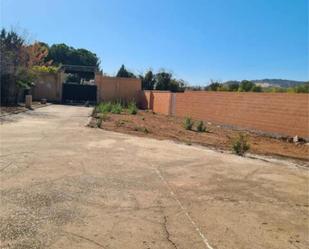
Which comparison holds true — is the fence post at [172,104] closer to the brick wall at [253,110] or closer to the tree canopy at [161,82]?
the brick wall at [253,110]

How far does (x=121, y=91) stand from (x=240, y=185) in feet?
109

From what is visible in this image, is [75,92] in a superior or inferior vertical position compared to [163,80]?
inferior

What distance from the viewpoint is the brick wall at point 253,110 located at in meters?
15.9

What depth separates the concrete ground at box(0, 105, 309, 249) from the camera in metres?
5.02

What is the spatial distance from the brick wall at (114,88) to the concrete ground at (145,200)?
29.2 meters

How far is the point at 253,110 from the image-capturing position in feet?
62.6

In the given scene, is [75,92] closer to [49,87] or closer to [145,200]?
[49,87]

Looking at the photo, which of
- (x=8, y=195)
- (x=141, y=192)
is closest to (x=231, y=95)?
(x=141, y=192)

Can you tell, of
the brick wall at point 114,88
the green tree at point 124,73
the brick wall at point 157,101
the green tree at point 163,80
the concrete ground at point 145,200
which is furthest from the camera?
the green tree at point 124,73

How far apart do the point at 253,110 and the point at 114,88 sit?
23382 mm

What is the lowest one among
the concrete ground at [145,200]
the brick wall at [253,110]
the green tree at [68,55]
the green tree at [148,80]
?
the concrete ground at [145,200]

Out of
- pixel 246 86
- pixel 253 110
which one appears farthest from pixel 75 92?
pixel 253 110

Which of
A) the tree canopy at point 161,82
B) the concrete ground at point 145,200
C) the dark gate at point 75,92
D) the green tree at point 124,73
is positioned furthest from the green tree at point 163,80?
the concrete ground at point 145,200

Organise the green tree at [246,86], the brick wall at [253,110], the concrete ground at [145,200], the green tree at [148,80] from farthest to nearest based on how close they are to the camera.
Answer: the green tree at [148,80], the green tree at [246,86], the brick wall at [253,110], the concrete ground at [145,200]
